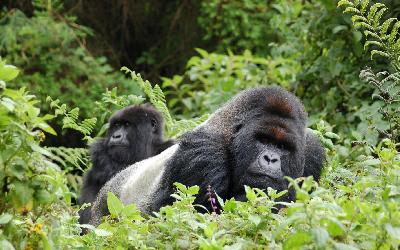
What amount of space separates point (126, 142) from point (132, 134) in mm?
95

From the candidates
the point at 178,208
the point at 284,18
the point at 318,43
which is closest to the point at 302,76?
the point at 318,43

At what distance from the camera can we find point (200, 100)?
840cm

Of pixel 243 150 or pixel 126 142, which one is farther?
pixel 126 142

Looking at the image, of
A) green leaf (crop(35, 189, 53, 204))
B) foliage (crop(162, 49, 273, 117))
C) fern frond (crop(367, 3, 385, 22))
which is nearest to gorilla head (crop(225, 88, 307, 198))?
fern frond (crop(367, 3, 385, 22))

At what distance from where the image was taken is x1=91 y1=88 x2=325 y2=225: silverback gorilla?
13.6ft

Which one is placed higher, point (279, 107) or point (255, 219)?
point (255, 219)

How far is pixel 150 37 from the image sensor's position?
11031 millimetres

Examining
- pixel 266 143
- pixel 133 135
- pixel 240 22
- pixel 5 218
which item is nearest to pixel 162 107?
pixel 133 135

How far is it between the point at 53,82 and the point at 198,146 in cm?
469

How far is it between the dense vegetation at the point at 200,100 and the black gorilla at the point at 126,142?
0.48 ft

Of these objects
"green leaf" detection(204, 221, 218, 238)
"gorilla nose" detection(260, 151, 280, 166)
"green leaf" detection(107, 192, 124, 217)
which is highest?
"green leaf" detection(204, 221, 218, 238)

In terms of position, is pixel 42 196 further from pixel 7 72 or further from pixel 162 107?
pixel 162 107

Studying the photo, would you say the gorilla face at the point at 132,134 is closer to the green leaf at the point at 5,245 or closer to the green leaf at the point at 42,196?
the green leaf at the point at 42,196

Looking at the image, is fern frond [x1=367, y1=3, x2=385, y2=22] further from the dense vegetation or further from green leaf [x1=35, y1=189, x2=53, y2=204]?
green leaf [x1=35, y1=189, x2=53, y2=204]
